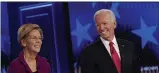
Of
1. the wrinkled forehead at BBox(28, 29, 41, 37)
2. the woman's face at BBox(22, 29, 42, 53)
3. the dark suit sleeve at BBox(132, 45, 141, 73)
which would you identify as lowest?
the dark suit sleeve at BBox(132, 45, 141, 73)

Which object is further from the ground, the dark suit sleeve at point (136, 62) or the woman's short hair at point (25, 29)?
the woman's short hair at point (25, 29)

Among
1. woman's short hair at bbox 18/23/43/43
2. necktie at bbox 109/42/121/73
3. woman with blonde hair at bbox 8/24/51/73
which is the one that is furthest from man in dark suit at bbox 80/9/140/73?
woman's short hair at bbox 18/23/43/43

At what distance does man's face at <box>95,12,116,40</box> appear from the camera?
2666 millimetres

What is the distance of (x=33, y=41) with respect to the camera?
2586 mm

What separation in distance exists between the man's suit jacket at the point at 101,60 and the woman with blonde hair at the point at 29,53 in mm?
295

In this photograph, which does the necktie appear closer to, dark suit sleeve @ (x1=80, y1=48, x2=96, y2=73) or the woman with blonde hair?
dark suit sleeve @ (x1=80, y1=48, x2=96, y2=73)

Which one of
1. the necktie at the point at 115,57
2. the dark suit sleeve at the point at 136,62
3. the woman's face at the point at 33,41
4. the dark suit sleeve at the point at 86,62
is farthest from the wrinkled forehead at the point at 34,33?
the dark suit sleeve at the point at 136,62

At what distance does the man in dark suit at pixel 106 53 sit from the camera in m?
2.66

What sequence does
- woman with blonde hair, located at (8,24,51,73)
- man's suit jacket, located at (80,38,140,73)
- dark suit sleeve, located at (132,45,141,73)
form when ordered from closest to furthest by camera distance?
woman with blonde hair, located at (8,24,51,73)
man's suit jacket, located at (80,38,140,73)
dark suit sleeve, located at (132,45,141,73)

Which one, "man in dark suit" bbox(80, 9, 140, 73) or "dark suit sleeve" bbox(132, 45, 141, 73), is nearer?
"man in dark suit" bbox(80, 9, 140, 73)

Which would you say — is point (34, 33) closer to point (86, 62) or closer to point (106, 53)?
point (86, 62)

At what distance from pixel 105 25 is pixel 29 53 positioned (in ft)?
1.92

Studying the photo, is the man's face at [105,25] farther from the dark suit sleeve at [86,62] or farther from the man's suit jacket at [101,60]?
the dark suit sleeve at [86,62]

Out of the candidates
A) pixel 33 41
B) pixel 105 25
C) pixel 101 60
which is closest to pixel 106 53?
pixel 101 60
